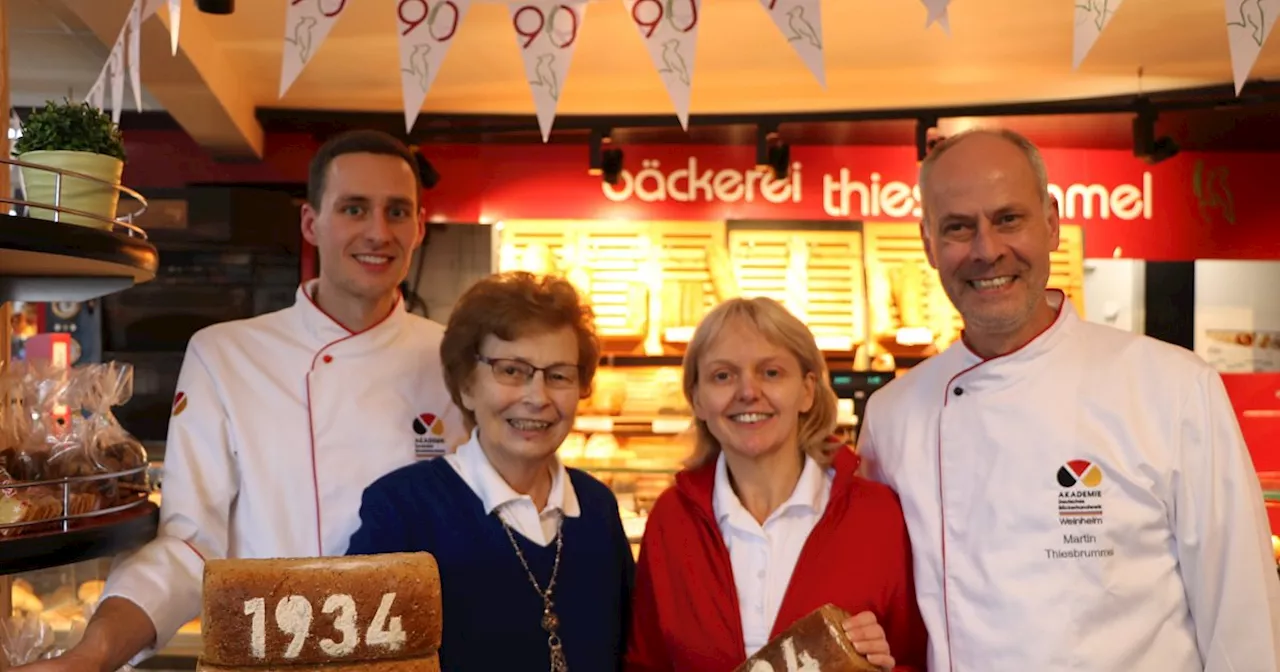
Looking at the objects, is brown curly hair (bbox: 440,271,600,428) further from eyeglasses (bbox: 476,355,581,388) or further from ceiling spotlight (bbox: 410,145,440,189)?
ceiling spotlight (bbox: 410,145,440,189)

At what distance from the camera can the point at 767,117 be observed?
17.1 ft

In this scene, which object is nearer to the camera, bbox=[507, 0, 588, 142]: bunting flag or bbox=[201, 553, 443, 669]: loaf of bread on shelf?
bbox=[201, 553, 443, 669]: loaf of bread on shelf

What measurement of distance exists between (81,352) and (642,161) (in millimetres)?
2927

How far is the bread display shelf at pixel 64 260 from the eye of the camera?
139 cm

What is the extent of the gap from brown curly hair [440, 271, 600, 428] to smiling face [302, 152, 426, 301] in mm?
246

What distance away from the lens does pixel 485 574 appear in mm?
1884

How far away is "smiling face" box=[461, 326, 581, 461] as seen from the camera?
193cm

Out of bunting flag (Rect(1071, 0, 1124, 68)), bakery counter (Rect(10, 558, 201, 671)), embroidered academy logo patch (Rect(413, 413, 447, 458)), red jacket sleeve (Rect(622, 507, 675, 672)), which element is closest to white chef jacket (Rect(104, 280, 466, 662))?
embroidered academy logo patch (Rect(413, 413, 447, 458))

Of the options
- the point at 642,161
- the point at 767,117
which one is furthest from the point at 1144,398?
the point at 642,161

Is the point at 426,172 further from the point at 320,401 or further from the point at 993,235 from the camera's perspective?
the point at 993,235

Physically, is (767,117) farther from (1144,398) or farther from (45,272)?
(45,272)

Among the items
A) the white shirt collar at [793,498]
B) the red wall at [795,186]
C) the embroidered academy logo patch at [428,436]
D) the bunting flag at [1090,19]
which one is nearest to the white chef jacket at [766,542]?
the white shirt collar at [793,498]

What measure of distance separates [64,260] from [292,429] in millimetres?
727

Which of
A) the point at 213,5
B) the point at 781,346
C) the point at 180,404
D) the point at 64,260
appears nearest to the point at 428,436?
the point at 180,404
